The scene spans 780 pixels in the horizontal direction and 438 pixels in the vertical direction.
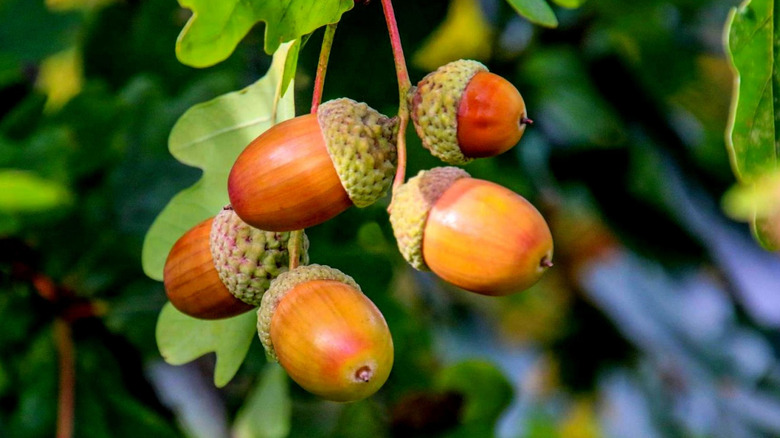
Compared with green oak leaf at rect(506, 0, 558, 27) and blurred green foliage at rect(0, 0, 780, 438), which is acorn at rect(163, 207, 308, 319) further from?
green oak leaf at rect(506, 0, 558, 27)

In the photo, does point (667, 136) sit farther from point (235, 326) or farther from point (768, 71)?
point (235, 326)

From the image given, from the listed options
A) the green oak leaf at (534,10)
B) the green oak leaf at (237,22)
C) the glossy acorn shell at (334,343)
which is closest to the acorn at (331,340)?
the glossy acorn shell at (334,343)

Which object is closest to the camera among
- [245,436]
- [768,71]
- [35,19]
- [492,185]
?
[492,185]

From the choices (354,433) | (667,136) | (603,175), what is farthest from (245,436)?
(667,136)

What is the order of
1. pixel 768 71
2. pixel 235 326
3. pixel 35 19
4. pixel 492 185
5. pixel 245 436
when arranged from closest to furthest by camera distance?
pixel 492 185, pixel 768 71, pixel 235 326, pixel 245 436, pixel 35 19

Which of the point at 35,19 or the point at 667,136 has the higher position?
the point at 35,19

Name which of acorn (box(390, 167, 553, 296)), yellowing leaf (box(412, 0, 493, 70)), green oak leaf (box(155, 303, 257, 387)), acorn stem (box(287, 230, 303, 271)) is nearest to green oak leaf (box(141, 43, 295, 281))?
green oak leaf (box(155, 303, 257, 387))

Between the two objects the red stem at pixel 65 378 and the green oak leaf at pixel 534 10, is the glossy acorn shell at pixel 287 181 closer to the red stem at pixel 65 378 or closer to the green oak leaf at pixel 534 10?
the green oak leaf at pixel 534 10

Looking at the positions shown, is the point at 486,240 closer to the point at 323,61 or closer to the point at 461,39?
the point at 323,61
